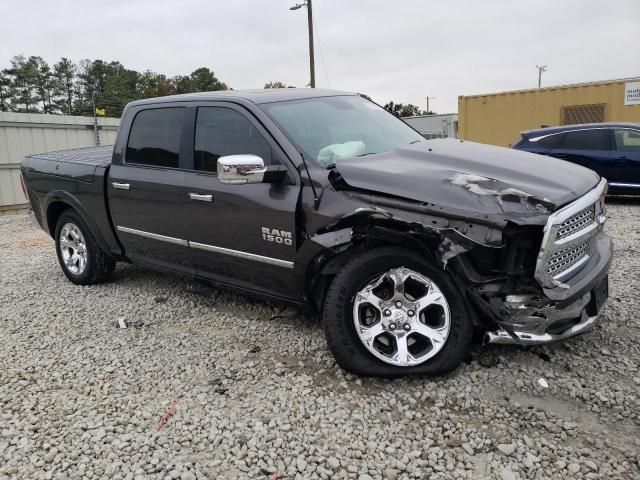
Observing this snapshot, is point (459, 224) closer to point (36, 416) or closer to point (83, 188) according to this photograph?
point (36, 416)

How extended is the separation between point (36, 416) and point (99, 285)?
260 centimetres

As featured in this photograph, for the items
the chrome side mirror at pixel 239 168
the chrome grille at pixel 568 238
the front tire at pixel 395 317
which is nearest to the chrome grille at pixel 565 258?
the chrome grille at pixel 568 238

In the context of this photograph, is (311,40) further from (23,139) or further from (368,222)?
(368,222)

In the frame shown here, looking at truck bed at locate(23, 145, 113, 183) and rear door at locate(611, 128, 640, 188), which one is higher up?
truck bed at locate(23, 145, 113, 183)

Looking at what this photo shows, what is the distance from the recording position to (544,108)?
15055mm

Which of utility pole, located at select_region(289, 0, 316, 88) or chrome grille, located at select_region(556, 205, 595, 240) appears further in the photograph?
utility pole, located at select_region(289, 0, 316, 88)

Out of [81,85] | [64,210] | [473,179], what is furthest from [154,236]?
[81,85]

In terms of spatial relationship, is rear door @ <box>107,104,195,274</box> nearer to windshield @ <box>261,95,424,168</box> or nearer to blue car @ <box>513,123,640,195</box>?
windshield @ <box>261,95,424,168</box>

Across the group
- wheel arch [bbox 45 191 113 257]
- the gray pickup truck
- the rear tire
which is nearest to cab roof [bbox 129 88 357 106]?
the gray pickup truck

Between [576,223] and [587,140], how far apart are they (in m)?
7.64

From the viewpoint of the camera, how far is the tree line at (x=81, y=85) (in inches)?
1923

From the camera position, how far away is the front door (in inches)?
139

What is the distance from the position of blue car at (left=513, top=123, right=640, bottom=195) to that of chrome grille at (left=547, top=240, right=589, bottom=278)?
23.1 ft

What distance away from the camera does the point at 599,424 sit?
8.73 ft
